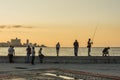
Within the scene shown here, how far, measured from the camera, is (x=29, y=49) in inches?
1580

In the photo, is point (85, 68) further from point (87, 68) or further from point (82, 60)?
point (82, 60)

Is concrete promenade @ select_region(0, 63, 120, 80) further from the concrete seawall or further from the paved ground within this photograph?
the concrete seawall

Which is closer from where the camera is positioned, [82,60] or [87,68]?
[87,68]

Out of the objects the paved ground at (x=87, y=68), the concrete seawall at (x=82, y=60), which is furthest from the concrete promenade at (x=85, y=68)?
the concrete seawall at (x=82, y=60)

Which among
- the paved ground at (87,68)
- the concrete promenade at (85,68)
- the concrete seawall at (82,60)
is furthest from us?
the concrete seawall at (82,60)

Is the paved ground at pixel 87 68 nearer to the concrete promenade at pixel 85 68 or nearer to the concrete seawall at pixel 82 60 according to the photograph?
the concrete promenade at pixel 85 68

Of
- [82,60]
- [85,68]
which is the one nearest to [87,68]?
[85,68]

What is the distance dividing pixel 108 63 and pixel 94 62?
1.32m

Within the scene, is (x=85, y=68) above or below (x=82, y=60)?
below

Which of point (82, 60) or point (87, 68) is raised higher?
point (82, 60)

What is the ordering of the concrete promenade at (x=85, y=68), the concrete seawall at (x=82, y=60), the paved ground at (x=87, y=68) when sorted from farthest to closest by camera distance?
the concrete seawall at (x=82, y=60) → the paved ground at (x=87, y=68) → the concrete promenade at (x=85, y=68)

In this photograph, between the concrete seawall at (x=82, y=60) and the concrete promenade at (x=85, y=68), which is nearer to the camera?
the concrete promenade at (x=85, y=68)

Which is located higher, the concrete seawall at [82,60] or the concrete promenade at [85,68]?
the concrete seawall at [82,60]

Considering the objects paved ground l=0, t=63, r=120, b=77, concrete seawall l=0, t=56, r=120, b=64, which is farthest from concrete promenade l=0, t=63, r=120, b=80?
concrete seawall l=0, t=56, r=120, b=64
